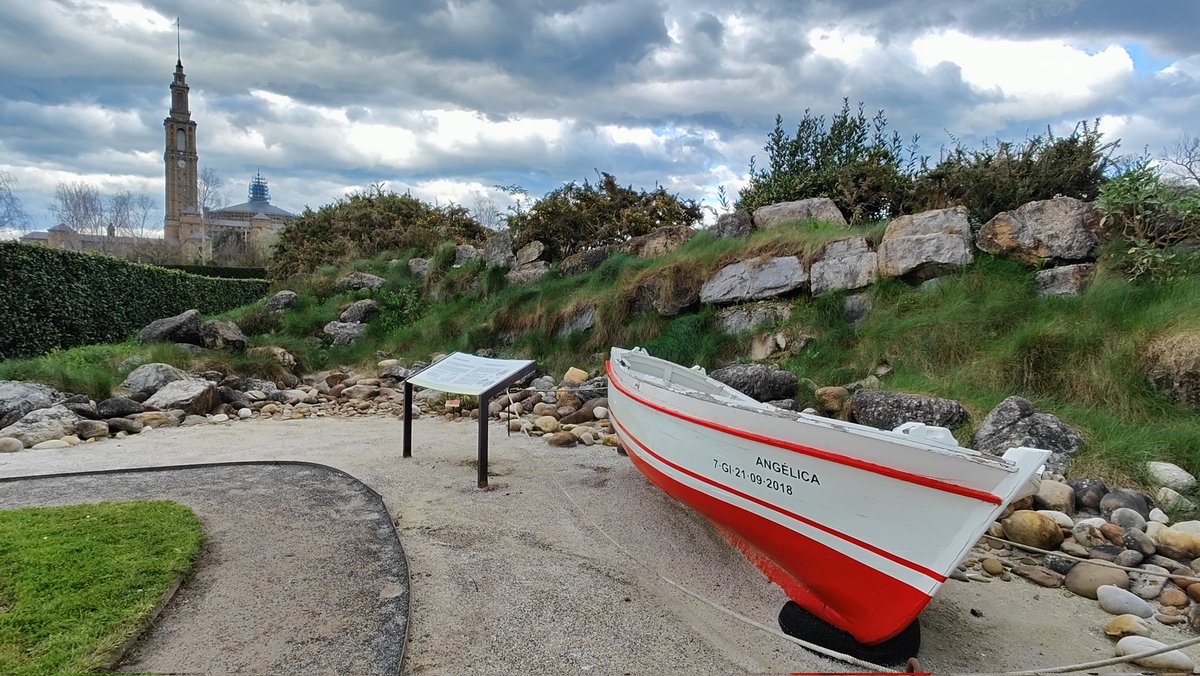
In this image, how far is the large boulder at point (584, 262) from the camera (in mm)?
13359

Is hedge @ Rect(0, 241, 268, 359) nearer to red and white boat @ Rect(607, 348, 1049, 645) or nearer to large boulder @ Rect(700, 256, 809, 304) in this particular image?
large boulder @ Rect(700, 256, 809, 304)

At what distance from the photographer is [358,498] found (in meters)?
5.01

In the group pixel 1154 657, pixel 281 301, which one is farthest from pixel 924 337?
pixel 281 301

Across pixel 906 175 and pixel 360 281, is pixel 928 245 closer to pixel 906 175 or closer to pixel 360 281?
pixel 906 175

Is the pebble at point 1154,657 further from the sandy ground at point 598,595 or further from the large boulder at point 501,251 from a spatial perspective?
the large boulder at point 501,251

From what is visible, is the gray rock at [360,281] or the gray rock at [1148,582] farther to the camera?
the gray rock at [360,281]

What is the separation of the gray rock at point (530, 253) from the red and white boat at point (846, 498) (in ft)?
35.5

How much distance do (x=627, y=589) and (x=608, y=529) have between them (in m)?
1.02

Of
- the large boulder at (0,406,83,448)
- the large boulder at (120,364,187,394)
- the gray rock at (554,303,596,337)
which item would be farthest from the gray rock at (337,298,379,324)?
the large boulder at (0,406,83,448)

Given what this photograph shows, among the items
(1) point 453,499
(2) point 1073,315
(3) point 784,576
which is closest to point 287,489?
(1) point 453,499

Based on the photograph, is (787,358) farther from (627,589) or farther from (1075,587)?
(627,589)

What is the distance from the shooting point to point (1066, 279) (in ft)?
24.6

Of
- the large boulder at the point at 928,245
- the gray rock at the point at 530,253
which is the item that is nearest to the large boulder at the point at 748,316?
the large boulder at the point at 928,245

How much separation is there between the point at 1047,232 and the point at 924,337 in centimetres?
209
